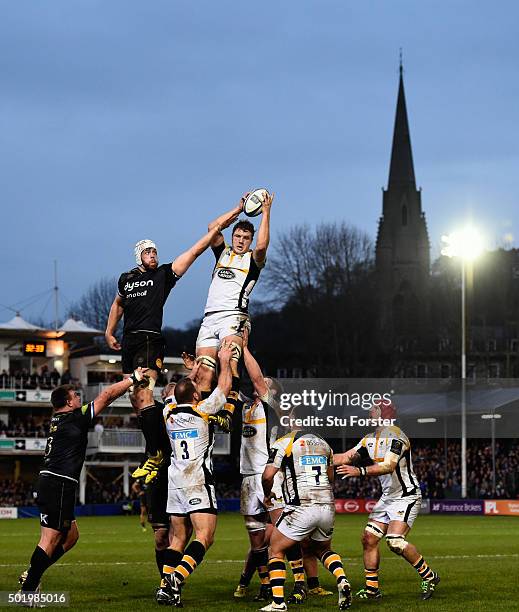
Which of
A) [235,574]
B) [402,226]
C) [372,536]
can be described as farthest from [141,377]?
[402,226]

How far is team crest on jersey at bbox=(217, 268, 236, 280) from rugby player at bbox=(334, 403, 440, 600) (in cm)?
278

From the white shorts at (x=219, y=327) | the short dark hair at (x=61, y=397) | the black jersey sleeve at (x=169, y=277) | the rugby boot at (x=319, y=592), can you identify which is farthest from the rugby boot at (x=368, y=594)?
the black jersey sleeve at (x=169, y=277)

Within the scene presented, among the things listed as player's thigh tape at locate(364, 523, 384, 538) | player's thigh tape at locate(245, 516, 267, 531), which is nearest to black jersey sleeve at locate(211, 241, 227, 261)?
player's thigh tape at locate(245, 516, 267, 531)

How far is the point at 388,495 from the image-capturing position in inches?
664

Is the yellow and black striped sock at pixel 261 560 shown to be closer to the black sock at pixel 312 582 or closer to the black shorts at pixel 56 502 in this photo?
the black sock at pixel 312 582

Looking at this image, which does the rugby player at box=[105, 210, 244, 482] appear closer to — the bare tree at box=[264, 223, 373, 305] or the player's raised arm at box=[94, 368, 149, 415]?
the player's raised arm at box=[94, 368, 149, 415]

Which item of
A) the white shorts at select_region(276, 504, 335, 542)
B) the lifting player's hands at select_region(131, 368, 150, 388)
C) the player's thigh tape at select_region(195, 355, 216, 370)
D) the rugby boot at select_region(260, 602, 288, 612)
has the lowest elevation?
the rugby boot at select_region(260, 602, 288, 612)

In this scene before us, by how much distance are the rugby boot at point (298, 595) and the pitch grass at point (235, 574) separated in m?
0.16

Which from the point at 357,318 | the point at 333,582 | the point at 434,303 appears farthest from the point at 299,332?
the point at 333,582

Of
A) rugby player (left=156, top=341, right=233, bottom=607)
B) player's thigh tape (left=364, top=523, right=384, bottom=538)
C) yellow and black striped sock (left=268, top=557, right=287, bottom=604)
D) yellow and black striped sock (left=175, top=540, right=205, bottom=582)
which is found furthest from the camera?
player's thigh tape (left=364, top=523, right=384, bottom=538)

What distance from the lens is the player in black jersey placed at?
14914 millimetres

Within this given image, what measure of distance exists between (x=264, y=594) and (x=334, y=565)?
1.42 m

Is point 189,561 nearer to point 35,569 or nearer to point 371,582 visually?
point 35,569

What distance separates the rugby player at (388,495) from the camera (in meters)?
16.1
